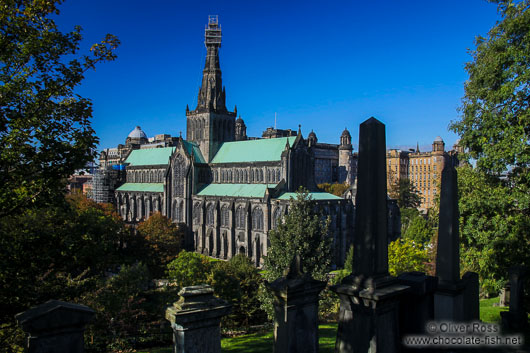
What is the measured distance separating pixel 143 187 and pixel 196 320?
72680mm

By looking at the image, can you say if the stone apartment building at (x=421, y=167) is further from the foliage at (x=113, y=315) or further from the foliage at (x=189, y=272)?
the foliage at (x=113, y=315)

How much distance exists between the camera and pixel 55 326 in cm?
486

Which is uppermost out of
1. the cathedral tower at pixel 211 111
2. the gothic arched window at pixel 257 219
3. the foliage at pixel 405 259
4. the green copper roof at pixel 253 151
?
the cathedral tower at pixel 211 111

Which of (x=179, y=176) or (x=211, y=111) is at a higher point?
(x=211, y=111)

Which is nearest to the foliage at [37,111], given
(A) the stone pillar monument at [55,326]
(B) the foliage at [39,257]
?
(B) the foliage at [39,257]

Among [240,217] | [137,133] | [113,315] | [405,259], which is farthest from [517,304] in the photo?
[137,133]

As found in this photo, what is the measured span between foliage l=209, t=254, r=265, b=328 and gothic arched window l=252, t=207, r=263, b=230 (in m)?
20.6

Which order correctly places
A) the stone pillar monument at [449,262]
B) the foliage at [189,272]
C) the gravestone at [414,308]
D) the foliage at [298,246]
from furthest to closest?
1. the foliage at [189,272]
2. the foliage at [298,246]
3. the stone pillar monument at [449,262]
4. the gravestone at [414,308]

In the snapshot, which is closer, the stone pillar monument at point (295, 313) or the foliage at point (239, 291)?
the stone pillar monument at point (295, 313)

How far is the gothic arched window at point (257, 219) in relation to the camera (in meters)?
49.6

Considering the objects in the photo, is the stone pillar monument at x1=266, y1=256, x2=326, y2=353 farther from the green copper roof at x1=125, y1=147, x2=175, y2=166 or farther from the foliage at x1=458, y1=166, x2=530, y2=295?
the green copper roof at x1=125, y1=147, x2=175, y2=166

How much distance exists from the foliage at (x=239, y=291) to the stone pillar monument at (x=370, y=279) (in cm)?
1758

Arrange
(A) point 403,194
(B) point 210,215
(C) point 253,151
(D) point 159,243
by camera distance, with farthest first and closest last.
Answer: (A) point 403,194 → (C) point 253,151 → (B) point 210,215 → (D) point 159,243

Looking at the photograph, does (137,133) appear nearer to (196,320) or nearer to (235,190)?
(235,190)
